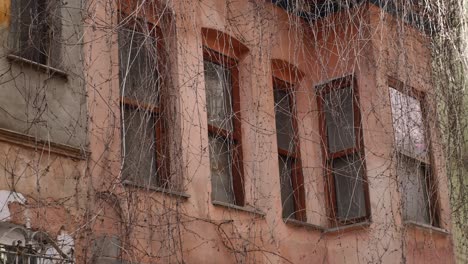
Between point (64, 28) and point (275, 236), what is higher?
point (64, 28)

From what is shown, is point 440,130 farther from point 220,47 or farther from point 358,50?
point 220,47

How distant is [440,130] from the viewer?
37.4 ft

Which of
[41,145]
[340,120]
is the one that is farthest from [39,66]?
[340,120]

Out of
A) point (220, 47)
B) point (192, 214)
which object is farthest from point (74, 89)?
point (220, 47)

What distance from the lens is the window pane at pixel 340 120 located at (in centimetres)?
1111

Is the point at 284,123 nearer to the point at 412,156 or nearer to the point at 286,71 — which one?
the point at 286,71

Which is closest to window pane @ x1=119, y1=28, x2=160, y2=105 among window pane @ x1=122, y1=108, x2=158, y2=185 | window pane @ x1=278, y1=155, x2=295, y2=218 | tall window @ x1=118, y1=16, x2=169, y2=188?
tall window @ x1=118, y1=16, x2=169, y2=188

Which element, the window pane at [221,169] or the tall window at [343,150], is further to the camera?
the tall window at [343,150]

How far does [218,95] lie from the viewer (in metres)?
10.3

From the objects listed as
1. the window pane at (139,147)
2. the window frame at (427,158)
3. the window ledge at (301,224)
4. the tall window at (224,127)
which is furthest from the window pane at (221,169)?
the window frame at (427,158)

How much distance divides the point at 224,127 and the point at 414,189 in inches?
101

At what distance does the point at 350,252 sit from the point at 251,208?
Result: 53.4 inches

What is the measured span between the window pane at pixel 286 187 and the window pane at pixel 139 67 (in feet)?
7.13

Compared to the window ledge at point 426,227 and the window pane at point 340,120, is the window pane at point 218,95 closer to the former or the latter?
the window pane at point 340,120
